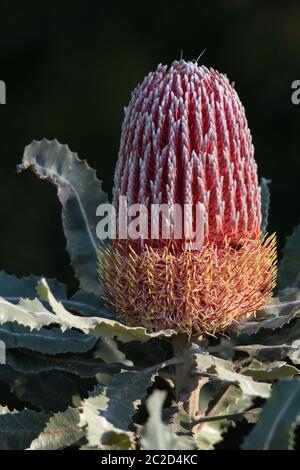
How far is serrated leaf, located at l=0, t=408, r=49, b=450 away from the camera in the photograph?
1.81 meters

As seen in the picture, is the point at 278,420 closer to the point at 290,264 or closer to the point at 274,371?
the point at 274,371

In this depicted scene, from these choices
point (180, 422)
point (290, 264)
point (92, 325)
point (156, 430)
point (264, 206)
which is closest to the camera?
point (156, 430)

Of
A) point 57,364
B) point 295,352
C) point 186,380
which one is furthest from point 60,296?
point 295,352

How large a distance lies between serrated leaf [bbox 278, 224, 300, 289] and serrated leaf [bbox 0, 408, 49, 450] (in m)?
0.70

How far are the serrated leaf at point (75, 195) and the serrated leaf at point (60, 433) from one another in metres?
0.55

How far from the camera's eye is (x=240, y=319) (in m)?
1.97

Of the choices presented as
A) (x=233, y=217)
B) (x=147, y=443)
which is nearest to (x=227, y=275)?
(x=233, y=217)

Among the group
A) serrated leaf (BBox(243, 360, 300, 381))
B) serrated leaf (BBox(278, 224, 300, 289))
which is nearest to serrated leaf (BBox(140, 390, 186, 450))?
serrated leaf (BBox(243, 360, 300, 381))

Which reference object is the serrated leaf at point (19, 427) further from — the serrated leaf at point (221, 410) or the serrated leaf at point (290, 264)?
Answer: the serrated leaf at point (290, 264)

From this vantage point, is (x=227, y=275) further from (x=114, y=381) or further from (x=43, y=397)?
(x=43, y=397)

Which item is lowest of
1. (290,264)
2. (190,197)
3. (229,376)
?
(229,376)

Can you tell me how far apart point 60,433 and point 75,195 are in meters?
0.73

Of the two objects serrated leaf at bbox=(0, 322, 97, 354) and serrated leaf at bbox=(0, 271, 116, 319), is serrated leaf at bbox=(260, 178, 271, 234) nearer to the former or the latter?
serrated leaf at bbox=(0, 271, 116, 319)

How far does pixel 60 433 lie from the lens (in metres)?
1.71
